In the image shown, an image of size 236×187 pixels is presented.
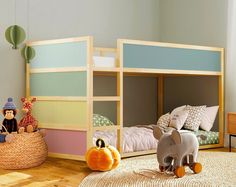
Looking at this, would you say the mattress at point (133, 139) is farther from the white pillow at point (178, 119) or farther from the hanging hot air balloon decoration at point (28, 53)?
the hanging hot air balloon decoration at point (28, 53)

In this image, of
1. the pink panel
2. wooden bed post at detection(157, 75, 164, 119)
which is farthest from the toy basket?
wooden bed post at detection(157, 75, 164, 119)

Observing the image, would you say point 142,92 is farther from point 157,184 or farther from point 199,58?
point 157,184

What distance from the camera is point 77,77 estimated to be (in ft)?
10.3

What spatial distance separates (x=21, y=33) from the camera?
3.14 metres

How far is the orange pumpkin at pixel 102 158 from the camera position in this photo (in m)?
2.74

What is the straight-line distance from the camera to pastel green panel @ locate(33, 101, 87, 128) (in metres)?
3.11

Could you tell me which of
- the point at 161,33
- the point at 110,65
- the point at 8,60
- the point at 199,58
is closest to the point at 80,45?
the point at 110,65

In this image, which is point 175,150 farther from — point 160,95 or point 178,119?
point 160,95

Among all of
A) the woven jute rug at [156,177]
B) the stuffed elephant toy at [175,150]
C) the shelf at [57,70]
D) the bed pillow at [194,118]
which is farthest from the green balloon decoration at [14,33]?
the bed pillow at [194,118]

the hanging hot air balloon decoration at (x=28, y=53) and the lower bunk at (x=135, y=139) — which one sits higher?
the hanging hot air balloon decoration at (x=28, y=53)

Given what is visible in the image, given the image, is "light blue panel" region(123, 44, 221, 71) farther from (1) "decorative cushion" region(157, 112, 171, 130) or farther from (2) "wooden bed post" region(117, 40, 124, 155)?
(1) "decorative cushion" region(157, 112, 171, 130)

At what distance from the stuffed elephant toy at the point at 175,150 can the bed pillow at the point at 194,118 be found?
1.14 metres

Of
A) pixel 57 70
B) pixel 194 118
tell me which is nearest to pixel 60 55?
pixel 57 70

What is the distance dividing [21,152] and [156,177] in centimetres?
99
